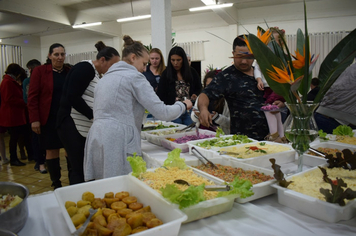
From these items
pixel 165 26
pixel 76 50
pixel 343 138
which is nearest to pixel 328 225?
pixel 343 138

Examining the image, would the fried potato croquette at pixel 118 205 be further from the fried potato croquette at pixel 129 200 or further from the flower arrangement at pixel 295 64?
the flower arrangement at pixel 295 64

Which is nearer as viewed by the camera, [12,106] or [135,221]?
[135,221]

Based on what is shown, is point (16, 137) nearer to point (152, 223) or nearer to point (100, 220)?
point (100, 220)

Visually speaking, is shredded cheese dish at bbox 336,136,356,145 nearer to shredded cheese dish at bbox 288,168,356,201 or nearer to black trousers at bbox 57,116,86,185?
shredded cheese dish at bbox 288,168,356,201

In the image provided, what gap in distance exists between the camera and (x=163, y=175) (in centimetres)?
115

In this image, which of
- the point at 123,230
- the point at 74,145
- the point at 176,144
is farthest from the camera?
the point at 74,145

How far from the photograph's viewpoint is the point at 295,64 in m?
1.16

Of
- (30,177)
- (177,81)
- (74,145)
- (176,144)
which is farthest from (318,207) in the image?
(30,177)

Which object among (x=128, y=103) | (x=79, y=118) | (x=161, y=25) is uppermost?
(x=161, y=25)

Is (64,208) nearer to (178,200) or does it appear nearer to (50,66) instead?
(178,200)

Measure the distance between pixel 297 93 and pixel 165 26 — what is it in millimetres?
4057

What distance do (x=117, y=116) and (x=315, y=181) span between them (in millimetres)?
1148

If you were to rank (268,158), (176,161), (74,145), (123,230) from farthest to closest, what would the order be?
(74,145) → (268,158) → (176,161) → (123,230)

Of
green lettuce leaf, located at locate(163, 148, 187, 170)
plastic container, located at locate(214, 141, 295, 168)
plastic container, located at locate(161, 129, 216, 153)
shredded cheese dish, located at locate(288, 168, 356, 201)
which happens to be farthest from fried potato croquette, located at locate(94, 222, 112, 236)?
plastic container, located at locate(161, 129, 216, 153)
